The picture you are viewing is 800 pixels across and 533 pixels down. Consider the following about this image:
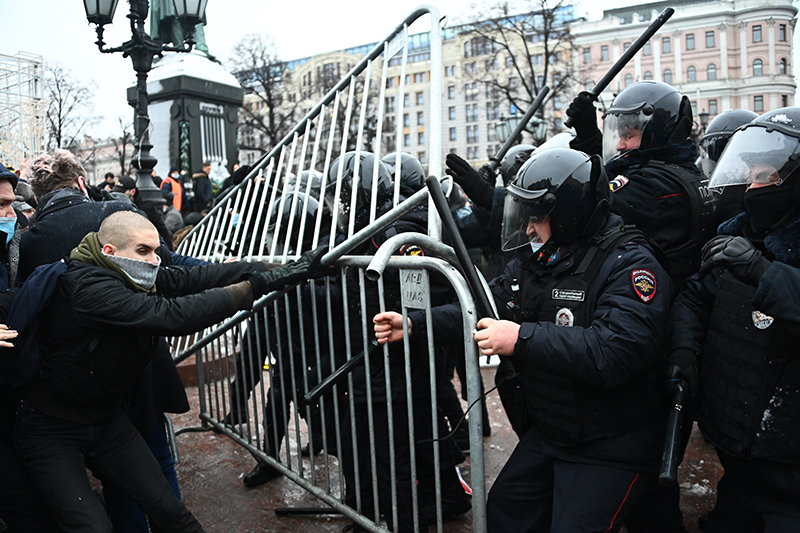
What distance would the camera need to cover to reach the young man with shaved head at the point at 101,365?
2.48m

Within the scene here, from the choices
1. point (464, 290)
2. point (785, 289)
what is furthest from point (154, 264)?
point (785, 289)

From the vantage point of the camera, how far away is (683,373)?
84.7 inches

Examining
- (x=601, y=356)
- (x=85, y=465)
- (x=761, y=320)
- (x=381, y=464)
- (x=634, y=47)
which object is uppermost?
(x=634, y=47)

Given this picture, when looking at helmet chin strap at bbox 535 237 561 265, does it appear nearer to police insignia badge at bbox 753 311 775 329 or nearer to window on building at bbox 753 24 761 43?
police insignia badge at bbox 753 311 775 329

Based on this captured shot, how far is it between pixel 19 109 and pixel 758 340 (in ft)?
37.1

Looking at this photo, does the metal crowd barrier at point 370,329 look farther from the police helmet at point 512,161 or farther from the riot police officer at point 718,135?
the police helmet at point 512,161

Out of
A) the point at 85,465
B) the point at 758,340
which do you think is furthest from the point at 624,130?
the point at 85,465

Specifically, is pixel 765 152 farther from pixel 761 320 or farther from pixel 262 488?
pixel 262 488

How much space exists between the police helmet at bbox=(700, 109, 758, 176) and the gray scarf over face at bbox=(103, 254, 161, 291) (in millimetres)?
3222

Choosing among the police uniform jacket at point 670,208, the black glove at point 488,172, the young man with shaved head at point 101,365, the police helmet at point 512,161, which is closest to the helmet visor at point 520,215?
the police uniform jacket at point 670,208

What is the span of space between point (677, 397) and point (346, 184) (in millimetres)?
1890

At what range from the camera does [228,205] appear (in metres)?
4.12

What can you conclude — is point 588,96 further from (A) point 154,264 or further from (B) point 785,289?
(A) point 154,264

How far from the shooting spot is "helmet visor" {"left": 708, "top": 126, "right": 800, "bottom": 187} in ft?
6.51
